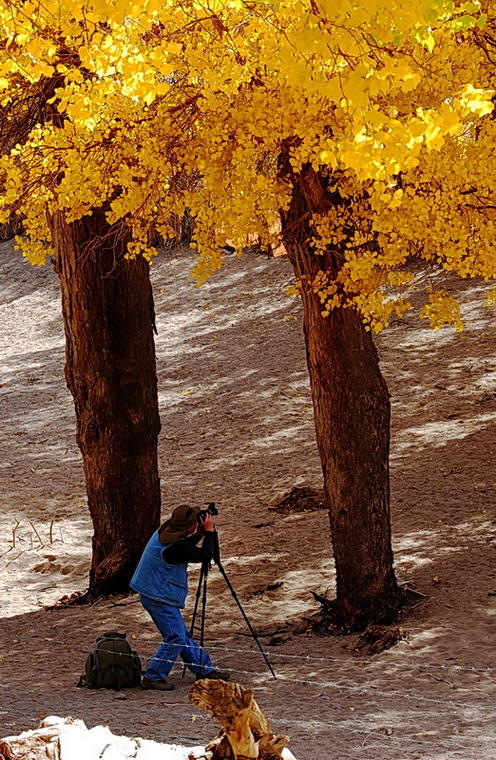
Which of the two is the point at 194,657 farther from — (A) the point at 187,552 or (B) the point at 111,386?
(B) the point at 111,386

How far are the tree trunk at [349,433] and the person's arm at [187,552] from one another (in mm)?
1792

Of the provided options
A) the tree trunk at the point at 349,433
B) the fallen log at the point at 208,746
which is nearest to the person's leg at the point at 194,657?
the tree trunk at the point at 349,433

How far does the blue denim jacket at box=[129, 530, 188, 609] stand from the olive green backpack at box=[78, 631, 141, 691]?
18.3 inches

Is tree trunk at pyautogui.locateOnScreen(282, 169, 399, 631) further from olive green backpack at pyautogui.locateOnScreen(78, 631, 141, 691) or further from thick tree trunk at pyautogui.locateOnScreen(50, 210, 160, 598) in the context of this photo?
thick tree trunk at pyautogui.locateOnScreen(50, 210, 160, 598)

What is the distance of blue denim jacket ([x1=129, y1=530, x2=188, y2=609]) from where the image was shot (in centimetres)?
703

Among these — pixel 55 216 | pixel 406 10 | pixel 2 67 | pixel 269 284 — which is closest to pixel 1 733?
pixel 2 67

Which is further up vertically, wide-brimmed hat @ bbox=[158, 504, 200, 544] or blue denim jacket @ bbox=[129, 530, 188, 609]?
wide-brimmed hat @ bbox=[158, 504, 200, 544]

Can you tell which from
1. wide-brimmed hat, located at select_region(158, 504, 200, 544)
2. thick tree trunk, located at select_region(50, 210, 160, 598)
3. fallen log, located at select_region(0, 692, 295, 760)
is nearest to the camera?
fallen log, located at select_region(0, 692, 295, 760)

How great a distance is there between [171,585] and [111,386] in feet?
11.9

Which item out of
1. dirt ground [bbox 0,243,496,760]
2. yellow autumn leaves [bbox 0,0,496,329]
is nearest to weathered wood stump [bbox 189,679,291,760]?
dirt ground [bbox 0,243,496,760]

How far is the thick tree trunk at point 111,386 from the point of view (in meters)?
10.1

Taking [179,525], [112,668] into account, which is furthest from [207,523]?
[112,668]

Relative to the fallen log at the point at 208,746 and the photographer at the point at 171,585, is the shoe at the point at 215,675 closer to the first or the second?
the photographer at the point at 171,585

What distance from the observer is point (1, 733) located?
16.3 ft
